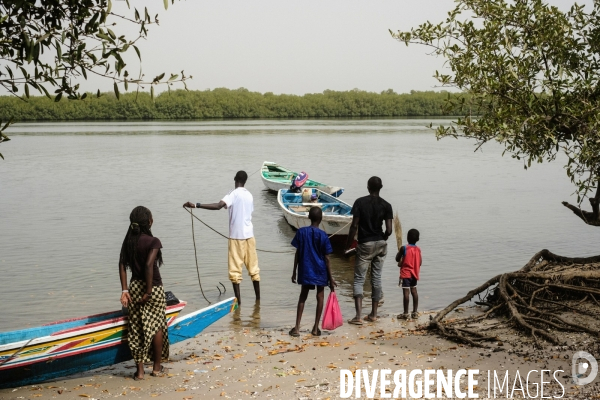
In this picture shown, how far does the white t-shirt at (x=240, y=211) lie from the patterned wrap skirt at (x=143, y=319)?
3032mm

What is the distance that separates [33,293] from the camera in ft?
42.5

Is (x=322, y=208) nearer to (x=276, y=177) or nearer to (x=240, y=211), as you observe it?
(x=240, y=211)

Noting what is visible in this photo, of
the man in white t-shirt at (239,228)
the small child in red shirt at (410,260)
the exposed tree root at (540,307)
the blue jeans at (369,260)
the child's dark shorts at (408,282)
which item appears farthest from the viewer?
the man in white t-shirt at (239,228)

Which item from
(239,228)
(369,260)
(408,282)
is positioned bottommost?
(408,282)

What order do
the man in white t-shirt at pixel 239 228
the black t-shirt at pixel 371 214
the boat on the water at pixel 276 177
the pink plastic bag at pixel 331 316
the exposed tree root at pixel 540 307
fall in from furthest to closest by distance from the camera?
the boat on the water at pixel 276 177 → the man in white t-shirt at pixel 239 228 → the black t-shirt at pixel 371 214 → the pink plastic bag at pixel 331 316 → the exposed tree root at pixel 540 307

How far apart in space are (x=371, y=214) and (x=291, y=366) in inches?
94.7

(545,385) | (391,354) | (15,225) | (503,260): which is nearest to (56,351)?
(391,354)

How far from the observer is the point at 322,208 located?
1892 centimetres

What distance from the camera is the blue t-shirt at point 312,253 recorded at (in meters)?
8.41

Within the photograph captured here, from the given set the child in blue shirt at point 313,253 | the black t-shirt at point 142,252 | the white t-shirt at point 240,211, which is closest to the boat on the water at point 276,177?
the white t-shirt at point 240,211

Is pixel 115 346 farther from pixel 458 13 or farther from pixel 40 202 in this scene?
pixel 40 202

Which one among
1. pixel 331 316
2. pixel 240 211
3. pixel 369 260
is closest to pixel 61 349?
pixel 331 316

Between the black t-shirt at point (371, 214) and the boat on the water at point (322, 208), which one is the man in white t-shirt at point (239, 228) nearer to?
the black t-shirt at point (371, 214)

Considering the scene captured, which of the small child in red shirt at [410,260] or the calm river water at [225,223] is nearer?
the small child in red shirt at [410,260]
